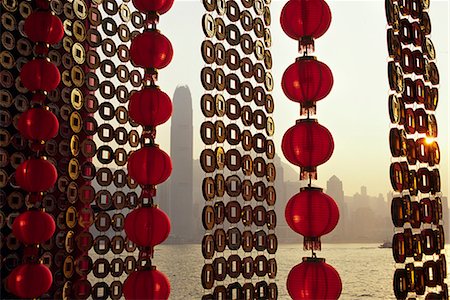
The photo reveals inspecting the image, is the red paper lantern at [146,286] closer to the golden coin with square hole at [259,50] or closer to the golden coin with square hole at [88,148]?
the golden coin with square hole at [88,148]

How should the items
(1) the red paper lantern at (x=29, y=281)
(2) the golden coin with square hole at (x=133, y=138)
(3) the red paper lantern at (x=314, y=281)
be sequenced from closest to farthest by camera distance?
(3) the red paper lantern at (x=314, y=281) → (1) the red paper lantern at (x=29, y=281) → (2) the golden coin with square hole at (x=133, y=138)

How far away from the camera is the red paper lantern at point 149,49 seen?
1852 millimetres

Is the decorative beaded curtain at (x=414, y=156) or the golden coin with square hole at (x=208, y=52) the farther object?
the golden coin with square hole at (x=208, y=52)

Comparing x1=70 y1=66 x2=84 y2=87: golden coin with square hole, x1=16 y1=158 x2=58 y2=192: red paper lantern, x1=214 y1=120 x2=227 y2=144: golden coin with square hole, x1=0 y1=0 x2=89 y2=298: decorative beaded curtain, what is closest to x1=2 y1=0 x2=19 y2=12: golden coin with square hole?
x1=0 y1=0 x2=89 y2=298: decorative beaded curtain

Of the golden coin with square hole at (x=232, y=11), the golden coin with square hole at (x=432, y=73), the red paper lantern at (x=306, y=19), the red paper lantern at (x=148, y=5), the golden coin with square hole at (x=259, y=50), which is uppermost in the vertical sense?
the golden coin with square hole at (x=232, y=11)

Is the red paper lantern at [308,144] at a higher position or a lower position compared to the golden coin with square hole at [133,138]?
lower

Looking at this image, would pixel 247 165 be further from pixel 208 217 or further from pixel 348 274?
pixel 348 274

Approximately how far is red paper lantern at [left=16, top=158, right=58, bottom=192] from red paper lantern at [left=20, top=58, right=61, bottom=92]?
13.1 inches

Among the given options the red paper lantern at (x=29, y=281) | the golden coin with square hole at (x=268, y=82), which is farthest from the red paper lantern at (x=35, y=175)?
the golden coin with square hole at (x=268, y=82)

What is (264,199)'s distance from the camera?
290 centimetres

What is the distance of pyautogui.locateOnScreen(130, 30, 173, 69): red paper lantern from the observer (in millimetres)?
1852

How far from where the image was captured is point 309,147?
5.45 feet

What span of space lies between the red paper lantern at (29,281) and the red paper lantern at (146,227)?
622 mm

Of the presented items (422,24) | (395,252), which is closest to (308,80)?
(395,252)
